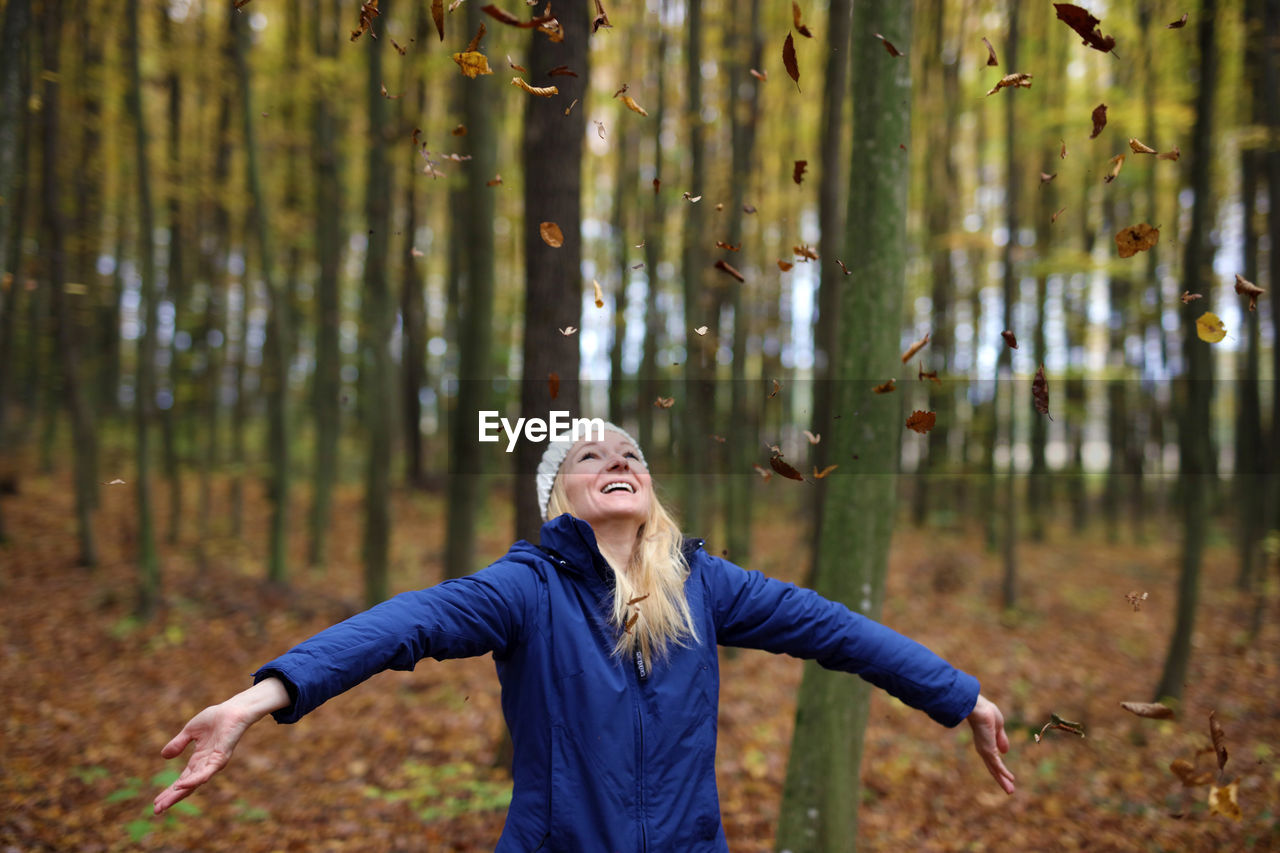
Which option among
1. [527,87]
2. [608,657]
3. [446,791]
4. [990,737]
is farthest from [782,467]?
[446,791]

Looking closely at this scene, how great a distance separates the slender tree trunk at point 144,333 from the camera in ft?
26.8

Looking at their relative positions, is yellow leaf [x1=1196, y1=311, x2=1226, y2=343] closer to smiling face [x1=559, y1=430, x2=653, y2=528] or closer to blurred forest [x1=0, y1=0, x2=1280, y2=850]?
blurred forest [x1=0, y1=0, x2=1280, y2=850]

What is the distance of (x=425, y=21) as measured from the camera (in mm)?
9523

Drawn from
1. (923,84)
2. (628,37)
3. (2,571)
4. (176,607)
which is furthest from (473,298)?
(923,84)

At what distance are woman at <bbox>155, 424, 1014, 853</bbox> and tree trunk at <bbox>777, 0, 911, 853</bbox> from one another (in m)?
1.53

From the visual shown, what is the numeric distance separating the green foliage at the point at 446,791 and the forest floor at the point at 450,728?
0.06 ft

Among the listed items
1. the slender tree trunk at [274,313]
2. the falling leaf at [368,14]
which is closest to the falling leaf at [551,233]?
the falling leaf at [368,14]

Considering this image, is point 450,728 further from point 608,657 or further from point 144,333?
point 144,333

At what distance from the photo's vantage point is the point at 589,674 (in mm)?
1972

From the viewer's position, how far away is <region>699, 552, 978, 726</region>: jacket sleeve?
7.26ft

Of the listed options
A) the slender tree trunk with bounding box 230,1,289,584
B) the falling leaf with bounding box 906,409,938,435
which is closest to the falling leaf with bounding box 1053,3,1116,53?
the falling leaf with bounding box 906,409,938,435

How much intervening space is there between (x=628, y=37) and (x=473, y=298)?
30.3 ft

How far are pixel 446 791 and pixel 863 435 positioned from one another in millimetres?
3946

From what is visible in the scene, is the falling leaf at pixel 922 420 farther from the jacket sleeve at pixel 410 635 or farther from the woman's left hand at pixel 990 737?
the jacket sleeve at pixel 410 635
